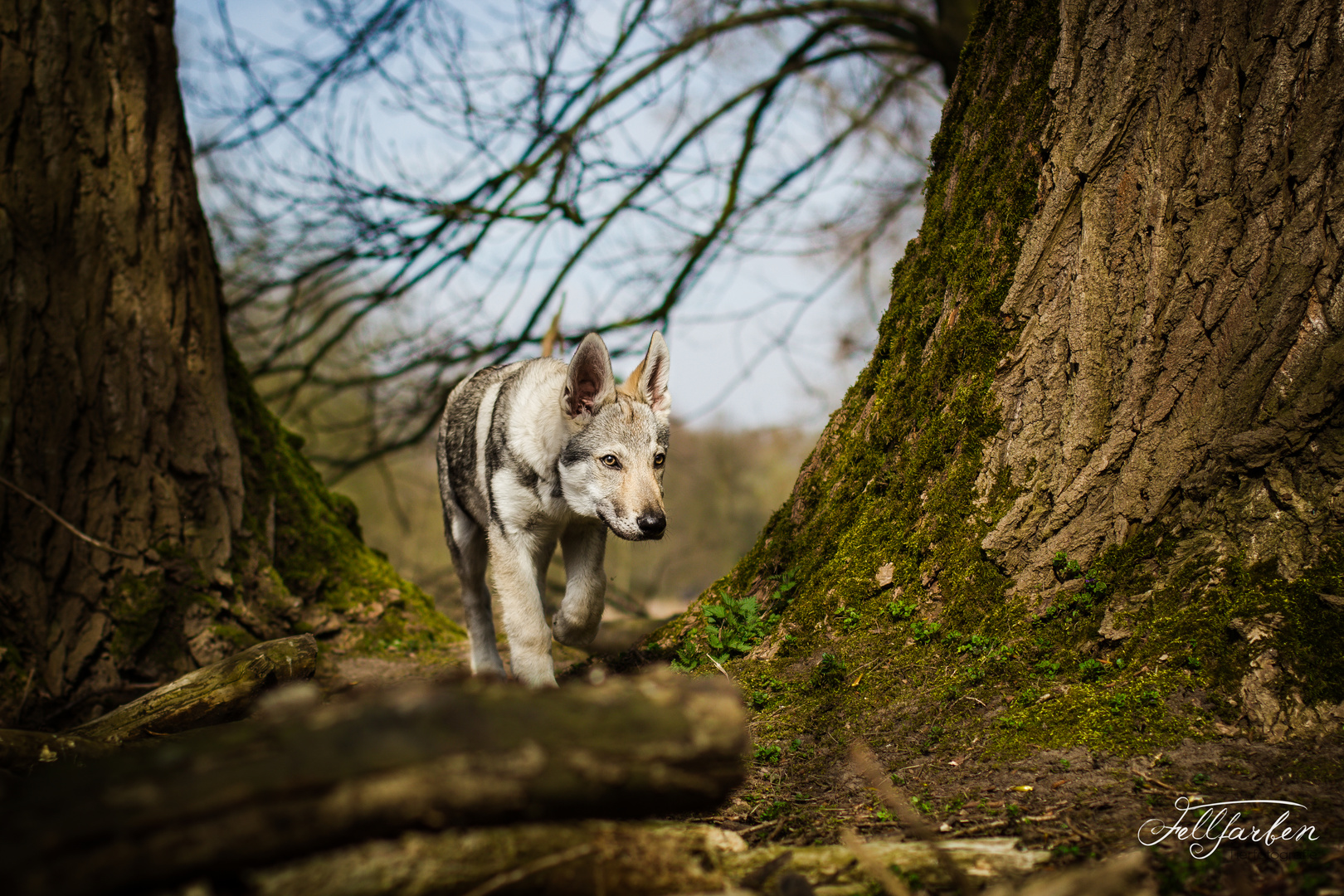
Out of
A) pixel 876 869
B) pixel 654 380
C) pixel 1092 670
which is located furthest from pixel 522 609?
pixel 876 869

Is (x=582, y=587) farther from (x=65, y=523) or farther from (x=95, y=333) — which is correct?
(x=95, y=333)

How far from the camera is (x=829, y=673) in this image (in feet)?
10.7

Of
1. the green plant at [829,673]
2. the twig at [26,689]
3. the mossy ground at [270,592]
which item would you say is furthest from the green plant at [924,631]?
the twig at [26,689]

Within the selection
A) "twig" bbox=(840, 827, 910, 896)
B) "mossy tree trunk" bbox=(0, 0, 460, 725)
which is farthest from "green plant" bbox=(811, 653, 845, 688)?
"mossy tree trunk" bbox=(0, 0, 460, 725)

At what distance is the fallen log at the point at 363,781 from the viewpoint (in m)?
1.24

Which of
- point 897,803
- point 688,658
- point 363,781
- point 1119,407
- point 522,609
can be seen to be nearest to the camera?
point 363,781

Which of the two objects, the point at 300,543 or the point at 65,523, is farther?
the point at 300,543

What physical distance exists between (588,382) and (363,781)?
3.28 metres

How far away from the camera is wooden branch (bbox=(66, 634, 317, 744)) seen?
10.4 feet

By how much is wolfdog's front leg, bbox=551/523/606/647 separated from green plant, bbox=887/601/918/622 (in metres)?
1.71

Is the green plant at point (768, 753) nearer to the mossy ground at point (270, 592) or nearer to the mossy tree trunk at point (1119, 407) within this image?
the mossy tree trunk at point (1119, 407)

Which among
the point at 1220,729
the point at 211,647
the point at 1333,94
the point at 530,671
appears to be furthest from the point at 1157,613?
the point at 211,647

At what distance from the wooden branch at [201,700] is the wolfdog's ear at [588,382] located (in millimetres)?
1879

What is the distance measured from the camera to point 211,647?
4.39m
